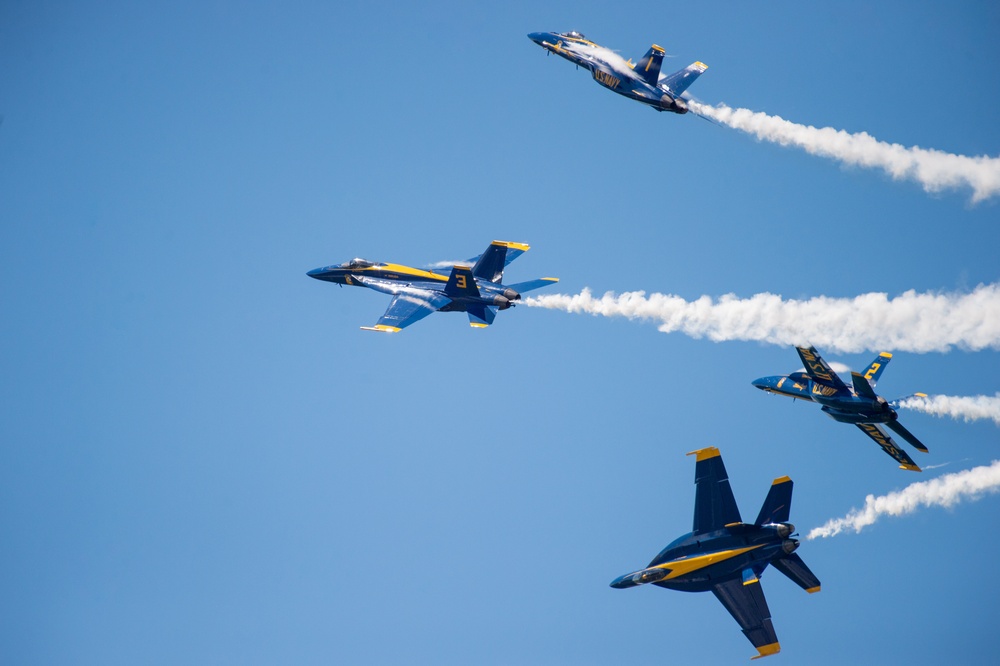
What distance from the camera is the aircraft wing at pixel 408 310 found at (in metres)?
77.4

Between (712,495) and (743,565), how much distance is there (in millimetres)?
3725

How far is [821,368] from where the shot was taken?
236 ft

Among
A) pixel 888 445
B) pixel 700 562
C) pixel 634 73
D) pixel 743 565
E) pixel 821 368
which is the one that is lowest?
pixel 743 565

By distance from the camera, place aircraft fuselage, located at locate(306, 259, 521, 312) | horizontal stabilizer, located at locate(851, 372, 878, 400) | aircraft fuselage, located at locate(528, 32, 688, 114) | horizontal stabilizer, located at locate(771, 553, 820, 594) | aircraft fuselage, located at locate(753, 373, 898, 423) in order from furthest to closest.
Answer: aircraft fuselage, located at locate(306, 259, 521, 312) → aircraft fuselage, located at locate(528, 32, 688, 114) → aircraft fuselage, located at locate(753, 373, 898, 423) → horizontal stabilizer, located at locate(851, 372, 878, 400) → horizontal stabilizer, located at locate(771, 553, 820, 594)

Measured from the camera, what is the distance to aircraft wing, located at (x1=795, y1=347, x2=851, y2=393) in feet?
236

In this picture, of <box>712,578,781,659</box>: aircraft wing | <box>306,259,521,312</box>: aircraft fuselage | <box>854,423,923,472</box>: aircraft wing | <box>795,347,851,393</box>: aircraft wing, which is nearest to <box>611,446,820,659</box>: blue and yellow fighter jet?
<box>712,578,781,659</box>: aircraft wing

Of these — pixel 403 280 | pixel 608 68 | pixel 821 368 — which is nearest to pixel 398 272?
pixel 403 280

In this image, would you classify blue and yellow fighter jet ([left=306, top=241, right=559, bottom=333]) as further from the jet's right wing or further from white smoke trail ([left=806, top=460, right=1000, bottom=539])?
white smoke trail ([left=806, top=460, right=1000, bottom=539])

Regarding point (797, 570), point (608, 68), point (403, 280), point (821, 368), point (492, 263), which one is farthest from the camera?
point (403, 280)

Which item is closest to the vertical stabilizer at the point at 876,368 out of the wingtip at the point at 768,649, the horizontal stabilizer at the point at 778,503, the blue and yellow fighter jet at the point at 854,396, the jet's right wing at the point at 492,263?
the blue and yellow fighter jet at the point at 854,396

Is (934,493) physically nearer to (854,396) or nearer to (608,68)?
(854,396)

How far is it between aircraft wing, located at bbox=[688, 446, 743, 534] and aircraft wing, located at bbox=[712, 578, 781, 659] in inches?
113

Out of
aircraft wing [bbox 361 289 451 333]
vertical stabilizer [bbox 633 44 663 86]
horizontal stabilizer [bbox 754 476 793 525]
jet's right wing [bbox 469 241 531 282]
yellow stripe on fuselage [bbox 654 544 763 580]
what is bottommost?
yellow stripe on fuselage [bbox 654 544 763 580]

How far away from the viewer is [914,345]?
234 ft
